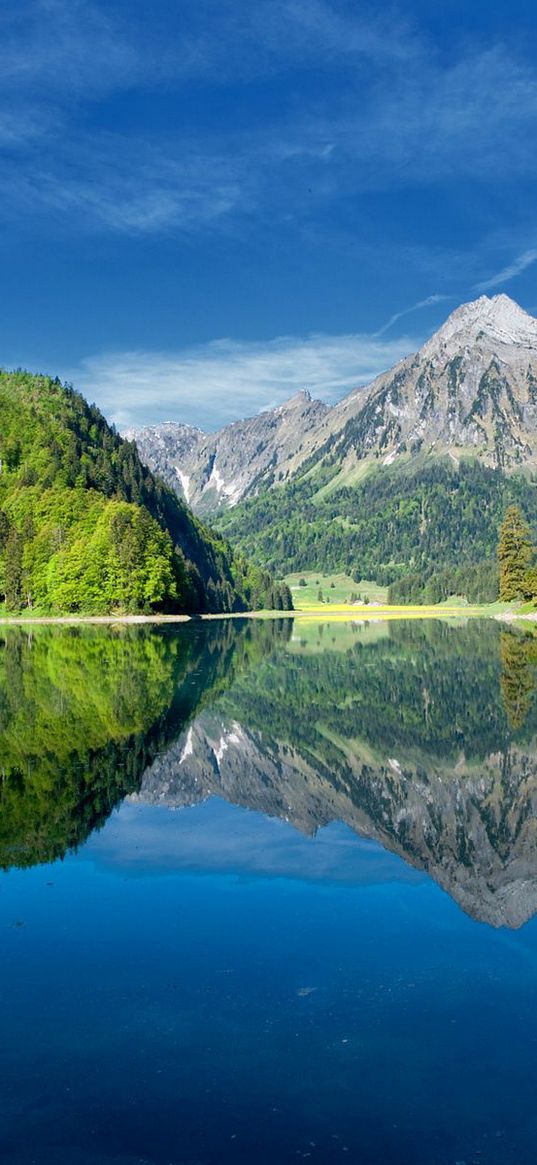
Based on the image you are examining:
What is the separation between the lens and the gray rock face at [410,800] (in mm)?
16516

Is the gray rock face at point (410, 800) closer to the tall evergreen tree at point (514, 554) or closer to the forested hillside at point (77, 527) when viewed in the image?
the forested hillside at point (77, 527)

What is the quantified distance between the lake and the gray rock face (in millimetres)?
81

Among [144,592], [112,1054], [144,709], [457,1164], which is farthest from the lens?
[144,592]

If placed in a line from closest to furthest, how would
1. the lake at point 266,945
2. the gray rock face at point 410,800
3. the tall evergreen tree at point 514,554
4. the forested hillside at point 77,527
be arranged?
the lake at point 266,945
the gray rock face at point 410,800
the forested hillside at point 77,527
the tall evergreen tree at point 514,554

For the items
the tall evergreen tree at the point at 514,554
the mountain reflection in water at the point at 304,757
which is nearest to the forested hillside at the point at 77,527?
the tall evergreen tree at the point at 514,554

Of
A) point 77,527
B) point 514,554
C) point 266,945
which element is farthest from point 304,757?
point 514,554

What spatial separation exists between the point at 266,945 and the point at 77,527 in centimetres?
14044

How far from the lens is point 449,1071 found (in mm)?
10039

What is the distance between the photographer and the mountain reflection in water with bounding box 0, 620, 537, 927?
18734mm

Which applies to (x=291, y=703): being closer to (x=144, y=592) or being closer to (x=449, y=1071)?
(x=449, y=1071)

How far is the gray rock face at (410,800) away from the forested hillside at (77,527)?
353 ft

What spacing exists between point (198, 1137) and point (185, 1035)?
6.72 feet

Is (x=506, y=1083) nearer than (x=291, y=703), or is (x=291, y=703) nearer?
(x=506, y=1083)

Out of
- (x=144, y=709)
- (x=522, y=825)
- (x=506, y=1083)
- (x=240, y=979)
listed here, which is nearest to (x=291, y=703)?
(x=144, y=709)
